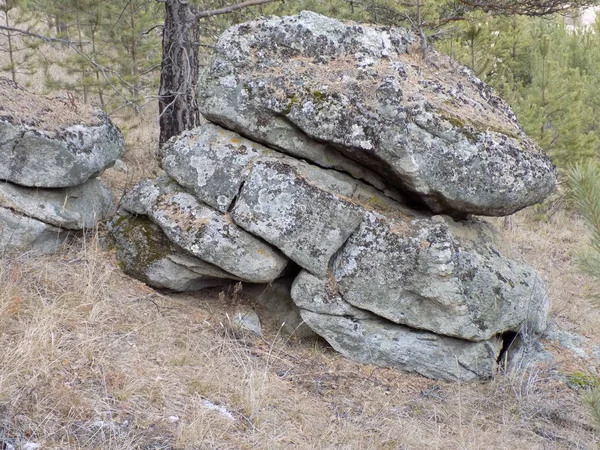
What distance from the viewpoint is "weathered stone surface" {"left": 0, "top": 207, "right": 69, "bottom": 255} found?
5.27 m

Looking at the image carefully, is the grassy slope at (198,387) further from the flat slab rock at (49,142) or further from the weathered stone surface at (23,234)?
the flat slab rock at (49,142)

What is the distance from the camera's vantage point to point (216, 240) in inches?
202

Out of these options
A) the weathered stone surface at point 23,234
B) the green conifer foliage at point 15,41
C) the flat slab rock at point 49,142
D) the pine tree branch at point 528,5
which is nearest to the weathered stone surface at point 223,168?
the flat slab rock at point 49,142

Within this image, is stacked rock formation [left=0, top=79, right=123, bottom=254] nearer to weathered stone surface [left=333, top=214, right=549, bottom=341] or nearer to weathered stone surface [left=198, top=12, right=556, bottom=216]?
weathered stone surface [left=198, top=12, right=556, bottom=216]

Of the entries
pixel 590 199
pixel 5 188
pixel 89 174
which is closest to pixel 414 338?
pixel 590 199

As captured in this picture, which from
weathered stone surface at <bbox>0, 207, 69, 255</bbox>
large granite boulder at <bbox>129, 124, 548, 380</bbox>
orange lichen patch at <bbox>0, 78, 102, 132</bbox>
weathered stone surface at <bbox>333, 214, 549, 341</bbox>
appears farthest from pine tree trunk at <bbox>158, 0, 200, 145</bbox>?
weathered stone surface at <bbox>333, 214, 549, 341</bbox>

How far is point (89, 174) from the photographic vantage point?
578cm

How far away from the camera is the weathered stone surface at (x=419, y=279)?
202 inches

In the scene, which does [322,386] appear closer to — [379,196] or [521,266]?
[379,196]

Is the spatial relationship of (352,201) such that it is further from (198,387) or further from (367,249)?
(198,387)

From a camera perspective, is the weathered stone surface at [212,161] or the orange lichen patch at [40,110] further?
the orange lichen patch at [40,110]

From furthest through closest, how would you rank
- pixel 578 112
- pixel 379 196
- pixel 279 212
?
pixel 578 112
pixel 379 196
pixel 279 212

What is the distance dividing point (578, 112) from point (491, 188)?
298 inches

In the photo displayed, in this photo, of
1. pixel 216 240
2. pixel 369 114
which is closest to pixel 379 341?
pixel 216 240
